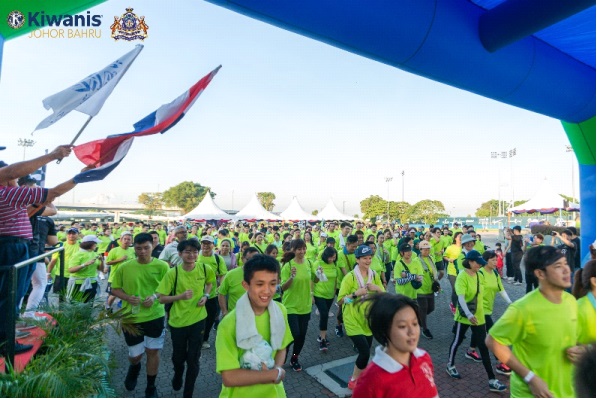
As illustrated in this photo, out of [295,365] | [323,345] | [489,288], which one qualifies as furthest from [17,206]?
[489,288]

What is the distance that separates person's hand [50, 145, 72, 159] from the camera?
293 centimetres

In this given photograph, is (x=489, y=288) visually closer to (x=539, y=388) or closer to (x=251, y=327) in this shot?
(x=539, y=388)

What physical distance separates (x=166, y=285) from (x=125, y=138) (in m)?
1.85

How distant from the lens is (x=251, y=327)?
225 centimetres

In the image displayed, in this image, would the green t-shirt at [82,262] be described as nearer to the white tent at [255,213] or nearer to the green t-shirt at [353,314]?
the green t-shirt at [353,314]

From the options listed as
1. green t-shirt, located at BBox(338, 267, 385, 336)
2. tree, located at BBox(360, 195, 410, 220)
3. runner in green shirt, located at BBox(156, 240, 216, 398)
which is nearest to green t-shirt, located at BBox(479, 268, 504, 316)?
green t-shirt, located at BBox(338, 267, 385, 336)

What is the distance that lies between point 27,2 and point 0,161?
1.58 m

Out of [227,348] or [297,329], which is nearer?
[227,348]

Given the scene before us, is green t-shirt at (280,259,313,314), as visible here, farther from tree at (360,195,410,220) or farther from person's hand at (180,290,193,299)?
tree at (360,195,410,220)

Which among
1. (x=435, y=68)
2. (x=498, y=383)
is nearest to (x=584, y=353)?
(x=435, y=68)

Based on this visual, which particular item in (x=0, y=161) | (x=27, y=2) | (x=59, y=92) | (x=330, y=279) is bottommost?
(x=330, y=279)

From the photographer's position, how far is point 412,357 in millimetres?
2021

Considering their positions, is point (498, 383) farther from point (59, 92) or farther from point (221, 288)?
point (59, 92)

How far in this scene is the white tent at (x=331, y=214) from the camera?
3652 centimetres
